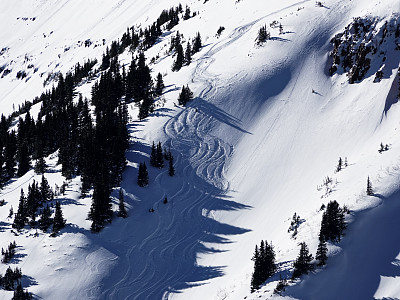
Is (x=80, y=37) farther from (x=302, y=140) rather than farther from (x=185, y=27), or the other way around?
(x=302, y=140)

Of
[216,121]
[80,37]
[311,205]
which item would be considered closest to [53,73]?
[80,37]

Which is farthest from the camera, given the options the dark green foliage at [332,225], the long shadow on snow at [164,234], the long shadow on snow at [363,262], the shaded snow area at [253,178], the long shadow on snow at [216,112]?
the long shadow on snow at [216,112]

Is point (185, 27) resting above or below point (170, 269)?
above

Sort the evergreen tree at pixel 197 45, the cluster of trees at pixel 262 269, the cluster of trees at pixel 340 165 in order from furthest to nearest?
the evergreen tree at pixel 197 45 → the cluster of trees at pixel 340 165 → the cluster of trees at pixel 262 269

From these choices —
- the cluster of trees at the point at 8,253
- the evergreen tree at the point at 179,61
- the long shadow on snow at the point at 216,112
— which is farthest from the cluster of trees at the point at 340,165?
the evergreen tree at the point at 179,61

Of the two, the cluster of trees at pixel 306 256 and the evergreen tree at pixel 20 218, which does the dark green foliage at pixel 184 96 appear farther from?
the cluster of trees at pixel 306 256

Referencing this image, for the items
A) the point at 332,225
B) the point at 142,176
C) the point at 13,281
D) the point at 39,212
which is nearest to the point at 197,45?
the point at 142,176

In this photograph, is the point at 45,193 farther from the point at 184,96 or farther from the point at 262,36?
the point at 262,36
